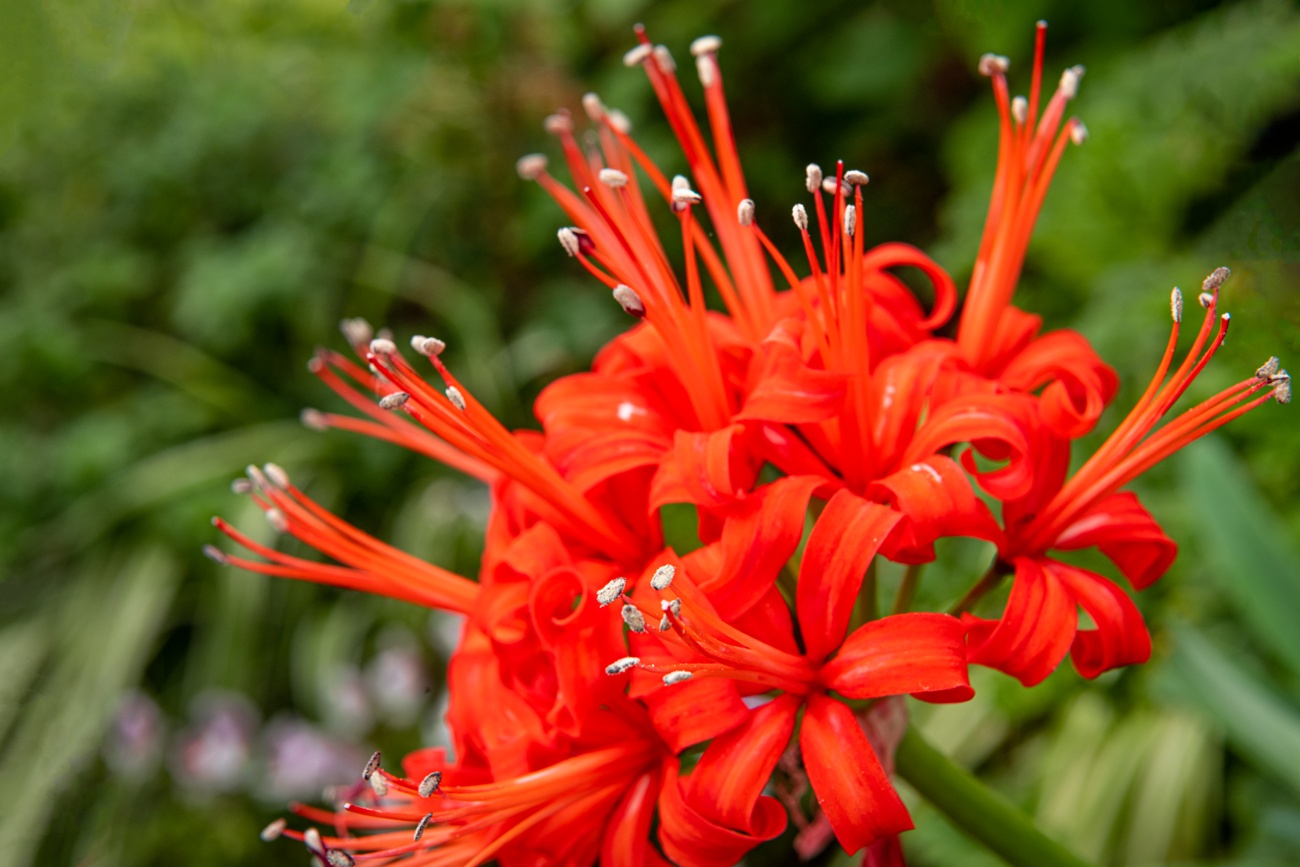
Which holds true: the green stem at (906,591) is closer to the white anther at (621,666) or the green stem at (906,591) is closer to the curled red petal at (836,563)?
the curled red petal at (836,563)

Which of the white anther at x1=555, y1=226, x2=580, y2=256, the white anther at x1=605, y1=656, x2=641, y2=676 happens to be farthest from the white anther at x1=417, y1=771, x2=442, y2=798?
the white anther at x1=555, y1=226, x2=580, y2=256

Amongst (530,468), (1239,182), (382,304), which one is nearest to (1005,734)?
(1239,182)

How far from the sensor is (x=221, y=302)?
2789mm

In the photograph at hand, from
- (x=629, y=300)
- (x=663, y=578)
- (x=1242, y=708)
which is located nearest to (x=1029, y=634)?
(x=663, y=578)

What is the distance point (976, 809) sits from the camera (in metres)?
0.69

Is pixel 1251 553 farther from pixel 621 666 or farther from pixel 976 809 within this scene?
pixel 621 666

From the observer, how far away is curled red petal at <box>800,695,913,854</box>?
0.56m

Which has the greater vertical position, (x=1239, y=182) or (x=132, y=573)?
(x=132, y=573)

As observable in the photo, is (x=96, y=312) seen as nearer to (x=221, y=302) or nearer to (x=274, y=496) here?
(x=221, y=302)

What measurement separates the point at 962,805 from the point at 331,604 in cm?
237

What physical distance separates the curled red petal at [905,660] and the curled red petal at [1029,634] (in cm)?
2

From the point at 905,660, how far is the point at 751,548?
0.35 ft

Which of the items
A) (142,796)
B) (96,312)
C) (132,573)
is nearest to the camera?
(142,796)

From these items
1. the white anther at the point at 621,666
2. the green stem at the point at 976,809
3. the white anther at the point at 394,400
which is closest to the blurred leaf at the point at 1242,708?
the green stem at the point at 976,809
